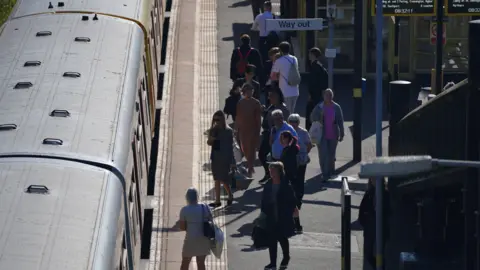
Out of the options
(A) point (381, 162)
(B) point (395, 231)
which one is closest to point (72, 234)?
(A) point (381, 162)

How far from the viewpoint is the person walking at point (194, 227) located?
1259cm

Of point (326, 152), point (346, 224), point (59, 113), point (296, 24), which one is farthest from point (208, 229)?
point (296, 24)

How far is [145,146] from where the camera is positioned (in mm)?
13586

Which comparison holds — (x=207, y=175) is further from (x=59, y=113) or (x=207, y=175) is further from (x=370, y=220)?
(x=59, y=113)

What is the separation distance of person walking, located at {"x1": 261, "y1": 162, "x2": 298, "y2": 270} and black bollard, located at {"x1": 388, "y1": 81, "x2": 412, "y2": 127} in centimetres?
131

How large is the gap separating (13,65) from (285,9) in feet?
51.2

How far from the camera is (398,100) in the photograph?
43.4 feet

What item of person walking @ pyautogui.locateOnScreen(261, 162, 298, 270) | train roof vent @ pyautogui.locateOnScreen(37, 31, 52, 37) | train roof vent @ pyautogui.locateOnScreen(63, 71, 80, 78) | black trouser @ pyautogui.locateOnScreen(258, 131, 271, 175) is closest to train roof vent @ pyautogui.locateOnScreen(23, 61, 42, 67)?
train roof vent @ pyautogui.locateOnScreen(63, 71, 80, 78)

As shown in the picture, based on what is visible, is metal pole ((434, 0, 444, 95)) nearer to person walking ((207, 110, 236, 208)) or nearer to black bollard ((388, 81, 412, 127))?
person walking ((207, 110, 236, 208))

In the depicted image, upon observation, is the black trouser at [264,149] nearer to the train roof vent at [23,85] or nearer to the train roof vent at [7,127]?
the train roof vent at [23,85]

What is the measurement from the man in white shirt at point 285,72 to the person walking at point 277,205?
18.6ft

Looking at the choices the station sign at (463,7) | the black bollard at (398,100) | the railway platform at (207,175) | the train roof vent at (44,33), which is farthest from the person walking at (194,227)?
the station sign at (463,7)

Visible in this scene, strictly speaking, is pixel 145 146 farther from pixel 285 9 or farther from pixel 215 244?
pixel 285 9

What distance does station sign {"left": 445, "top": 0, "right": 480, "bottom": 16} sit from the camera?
19.6 meters
